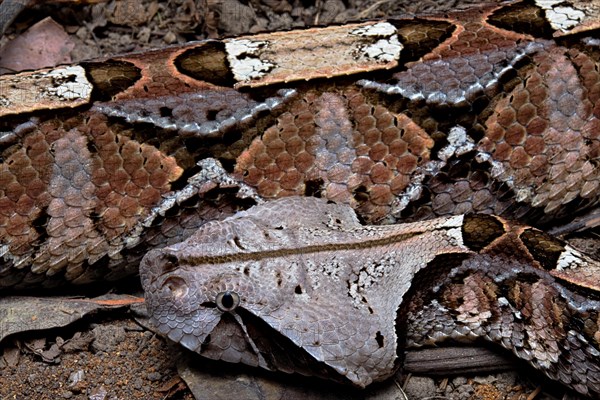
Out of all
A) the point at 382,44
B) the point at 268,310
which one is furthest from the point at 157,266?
the point at 382,44

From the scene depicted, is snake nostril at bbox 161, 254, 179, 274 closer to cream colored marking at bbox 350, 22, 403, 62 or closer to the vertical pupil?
the vertical pupil

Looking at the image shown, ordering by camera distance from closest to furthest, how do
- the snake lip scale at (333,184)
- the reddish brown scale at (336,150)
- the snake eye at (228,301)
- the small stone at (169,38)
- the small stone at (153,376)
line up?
the snake eye at (228,301), the snake lip scale at (333,184), the small stone at (153,376), the reddish brown scale at (336,150), the small stone at (169,38)

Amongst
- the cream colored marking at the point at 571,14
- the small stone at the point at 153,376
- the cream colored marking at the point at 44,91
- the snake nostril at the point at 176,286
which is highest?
the cream colored marking at the point at 571,14

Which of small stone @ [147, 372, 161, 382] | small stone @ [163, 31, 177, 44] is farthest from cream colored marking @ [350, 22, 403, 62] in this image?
small stone @ [147, 372, 161, 382]

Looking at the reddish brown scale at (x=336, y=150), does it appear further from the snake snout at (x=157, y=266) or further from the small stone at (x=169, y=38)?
the small stone at (x=169, y=38)

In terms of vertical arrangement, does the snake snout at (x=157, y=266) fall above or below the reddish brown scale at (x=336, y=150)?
below

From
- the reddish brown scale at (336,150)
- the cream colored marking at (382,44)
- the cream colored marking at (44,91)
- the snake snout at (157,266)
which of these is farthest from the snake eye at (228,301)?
the cream colored marking at (382,44)

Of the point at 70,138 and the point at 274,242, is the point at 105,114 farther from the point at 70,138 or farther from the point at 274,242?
the point at 274,242
